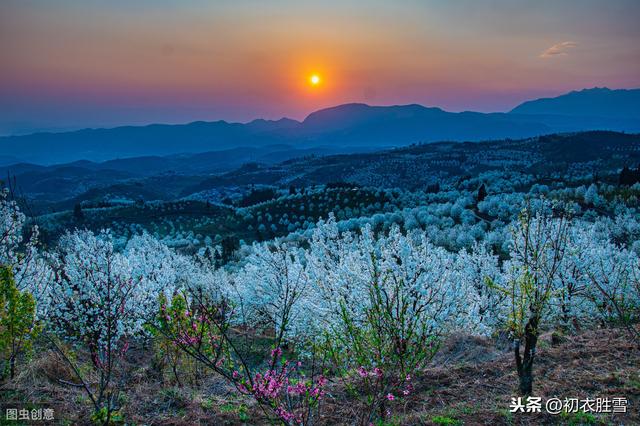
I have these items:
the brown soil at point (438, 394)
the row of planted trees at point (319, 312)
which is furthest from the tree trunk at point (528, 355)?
the brown soil at point (438, 394)

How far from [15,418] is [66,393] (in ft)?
6.20

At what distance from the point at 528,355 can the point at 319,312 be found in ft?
29.2

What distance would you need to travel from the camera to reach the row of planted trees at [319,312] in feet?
29.3

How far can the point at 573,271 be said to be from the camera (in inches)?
1151

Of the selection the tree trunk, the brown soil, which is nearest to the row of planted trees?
the tree trunk

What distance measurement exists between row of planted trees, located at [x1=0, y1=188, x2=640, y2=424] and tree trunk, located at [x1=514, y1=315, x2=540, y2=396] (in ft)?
0.13

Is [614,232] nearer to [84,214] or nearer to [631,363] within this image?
[631,363]

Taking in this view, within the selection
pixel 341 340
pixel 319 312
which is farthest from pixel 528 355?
pixel 319 312

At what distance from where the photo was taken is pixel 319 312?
59.4ft

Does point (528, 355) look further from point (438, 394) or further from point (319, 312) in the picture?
point (319, 312)

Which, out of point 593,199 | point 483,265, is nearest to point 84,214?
point 483,265

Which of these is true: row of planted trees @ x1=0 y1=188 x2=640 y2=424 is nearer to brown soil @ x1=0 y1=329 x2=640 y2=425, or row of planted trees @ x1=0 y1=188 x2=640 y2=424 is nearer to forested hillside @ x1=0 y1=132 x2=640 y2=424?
forested hillside @ x1=0 y1=132 x2=640 y2=424

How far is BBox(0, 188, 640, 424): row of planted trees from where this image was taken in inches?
352

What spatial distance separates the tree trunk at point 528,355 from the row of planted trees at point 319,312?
39 mm
